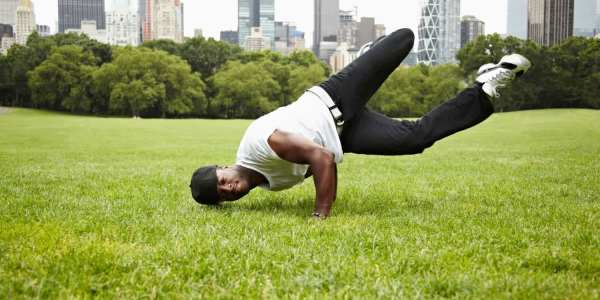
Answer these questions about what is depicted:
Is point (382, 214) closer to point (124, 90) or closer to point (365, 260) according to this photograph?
point (365, 260)

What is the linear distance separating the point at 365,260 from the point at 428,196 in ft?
Result: 13.0

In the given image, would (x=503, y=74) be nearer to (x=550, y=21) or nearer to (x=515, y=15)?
(x=550, y=21)

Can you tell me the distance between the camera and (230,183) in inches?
247

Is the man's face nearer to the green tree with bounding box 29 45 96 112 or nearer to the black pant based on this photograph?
the black pant

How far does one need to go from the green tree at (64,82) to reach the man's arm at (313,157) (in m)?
71.9

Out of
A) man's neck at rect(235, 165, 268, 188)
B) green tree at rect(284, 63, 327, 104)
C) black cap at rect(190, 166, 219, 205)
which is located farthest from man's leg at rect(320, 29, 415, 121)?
green tree at rect(284, 63, 327, 104)

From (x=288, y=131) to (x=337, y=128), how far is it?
0.69 m

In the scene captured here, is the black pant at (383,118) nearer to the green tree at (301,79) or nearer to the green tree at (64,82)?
the green tree at (64,82)

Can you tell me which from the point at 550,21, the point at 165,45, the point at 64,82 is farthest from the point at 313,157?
the point at 165,45

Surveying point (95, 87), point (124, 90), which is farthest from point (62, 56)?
point (124, 90)

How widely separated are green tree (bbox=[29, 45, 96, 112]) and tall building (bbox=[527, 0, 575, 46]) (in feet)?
201

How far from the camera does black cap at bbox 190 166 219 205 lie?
248 inches

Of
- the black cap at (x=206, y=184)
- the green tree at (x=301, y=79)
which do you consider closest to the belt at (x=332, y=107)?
the black cap at (x=206, y=184)

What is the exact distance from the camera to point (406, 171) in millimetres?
12109
